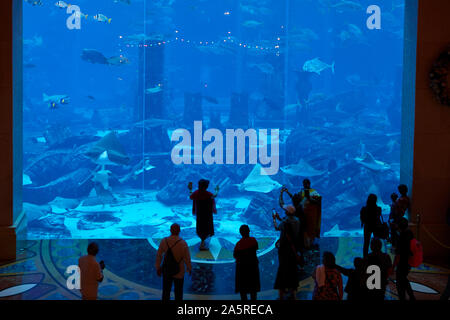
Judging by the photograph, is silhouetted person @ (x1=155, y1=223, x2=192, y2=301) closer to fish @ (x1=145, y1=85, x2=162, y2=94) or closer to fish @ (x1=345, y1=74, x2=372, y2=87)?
fish @ (x1=145, y1=85, x2=162, y2=94)

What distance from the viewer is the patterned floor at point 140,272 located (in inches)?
233

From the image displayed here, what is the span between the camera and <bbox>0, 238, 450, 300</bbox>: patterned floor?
19.5ft

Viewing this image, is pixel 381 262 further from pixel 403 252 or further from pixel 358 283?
pixel 403 252

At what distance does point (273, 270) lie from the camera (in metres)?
6.93

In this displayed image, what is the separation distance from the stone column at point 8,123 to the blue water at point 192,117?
5.64 meters

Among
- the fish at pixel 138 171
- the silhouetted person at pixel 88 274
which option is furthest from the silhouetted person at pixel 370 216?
the fish at pixel 138 171

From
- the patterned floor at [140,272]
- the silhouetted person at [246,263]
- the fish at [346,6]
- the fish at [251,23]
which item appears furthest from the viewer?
the fish at [346,6]

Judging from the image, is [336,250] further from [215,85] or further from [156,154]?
[215,85]

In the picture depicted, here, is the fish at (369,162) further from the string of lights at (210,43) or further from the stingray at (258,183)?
the string of lights at (210,43)

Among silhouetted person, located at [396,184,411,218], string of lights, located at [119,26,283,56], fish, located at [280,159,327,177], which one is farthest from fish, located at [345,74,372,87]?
silhouetted person, located at [396,184,411,218]

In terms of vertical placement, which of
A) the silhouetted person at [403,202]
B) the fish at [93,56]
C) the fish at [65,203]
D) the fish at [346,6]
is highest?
the fish at [346,6]

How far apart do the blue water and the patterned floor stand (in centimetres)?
454

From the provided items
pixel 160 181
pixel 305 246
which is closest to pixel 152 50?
pixel 160 181

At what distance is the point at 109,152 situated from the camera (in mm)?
15000
